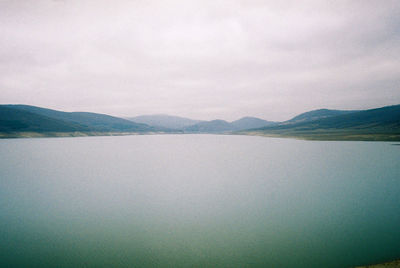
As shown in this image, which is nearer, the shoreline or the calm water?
the shoreline

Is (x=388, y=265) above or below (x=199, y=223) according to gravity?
above

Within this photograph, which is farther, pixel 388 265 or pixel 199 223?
pixel 199 223

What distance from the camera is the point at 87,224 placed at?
1364 cm

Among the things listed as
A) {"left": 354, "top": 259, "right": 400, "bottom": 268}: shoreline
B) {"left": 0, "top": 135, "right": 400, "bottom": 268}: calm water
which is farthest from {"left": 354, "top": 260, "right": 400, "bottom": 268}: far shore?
{"left": 0, "top": 135, "right": 400, "bottom": 268}: calm water

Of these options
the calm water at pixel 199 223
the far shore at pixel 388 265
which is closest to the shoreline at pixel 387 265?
the far shore at pixel 388 265

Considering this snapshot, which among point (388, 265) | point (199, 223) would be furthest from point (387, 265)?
point (199, 223)

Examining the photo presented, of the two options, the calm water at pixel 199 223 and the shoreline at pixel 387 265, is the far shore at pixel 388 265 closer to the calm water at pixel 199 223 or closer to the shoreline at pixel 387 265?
the shoreline at pixel 387 265

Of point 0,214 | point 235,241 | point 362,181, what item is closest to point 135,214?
point 235,241

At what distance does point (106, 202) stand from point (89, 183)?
27.9 ft

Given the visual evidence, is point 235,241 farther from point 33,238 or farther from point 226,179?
point 226,179

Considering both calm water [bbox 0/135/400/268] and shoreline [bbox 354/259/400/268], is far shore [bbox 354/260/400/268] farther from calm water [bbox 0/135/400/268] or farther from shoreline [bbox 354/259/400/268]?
calm water [bbox 0/135/400/268]

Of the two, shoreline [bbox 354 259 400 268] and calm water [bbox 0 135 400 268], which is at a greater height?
shoreline [bbox 354 259 400 268]

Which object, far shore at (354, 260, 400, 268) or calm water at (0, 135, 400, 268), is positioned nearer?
far shore at (354, 260, 400, 268)

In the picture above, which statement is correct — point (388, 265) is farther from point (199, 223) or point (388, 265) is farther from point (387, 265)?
point (199, 223)
